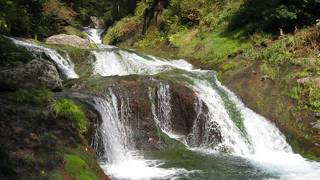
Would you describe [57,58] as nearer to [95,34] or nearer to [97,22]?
[95,34]

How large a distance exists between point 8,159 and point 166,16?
27571 millimetres

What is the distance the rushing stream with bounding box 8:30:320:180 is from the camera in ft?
44.8

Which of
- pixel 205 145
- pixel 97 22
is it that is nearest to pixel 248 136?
pixel 205 145

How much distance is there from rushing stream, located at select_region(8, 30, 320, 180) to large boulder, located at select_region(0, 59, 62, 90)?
177 centimetres

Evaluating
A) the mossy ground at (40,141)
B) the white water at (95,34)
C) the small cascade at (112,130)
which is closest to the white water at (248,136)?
the small cascade at (112,130)

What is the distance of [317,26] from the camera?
2295 centimetres

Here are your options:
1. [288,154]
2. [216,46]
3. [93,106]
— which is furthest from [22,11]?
[288,154]

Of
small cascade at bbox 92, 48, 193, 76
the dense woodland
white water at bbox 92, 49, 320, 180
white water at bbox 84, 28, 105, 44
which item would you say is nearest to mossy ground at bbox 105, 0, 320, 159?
the dense woodland

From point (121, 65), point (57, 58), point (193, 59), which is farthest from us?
point (193, 59)

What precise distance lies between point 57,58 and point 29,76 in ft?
32.8

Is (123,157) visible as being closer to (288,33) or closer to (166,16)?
(288,33)

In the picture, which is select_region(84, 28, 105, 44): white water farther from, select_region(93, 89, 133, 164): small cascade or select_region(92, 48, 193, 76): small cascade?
select_region(93, 89, 133, 164): small cascade

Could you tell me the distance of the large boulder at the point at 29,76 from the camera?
1171 centimetres

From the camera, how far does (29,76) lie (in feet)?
40.1
